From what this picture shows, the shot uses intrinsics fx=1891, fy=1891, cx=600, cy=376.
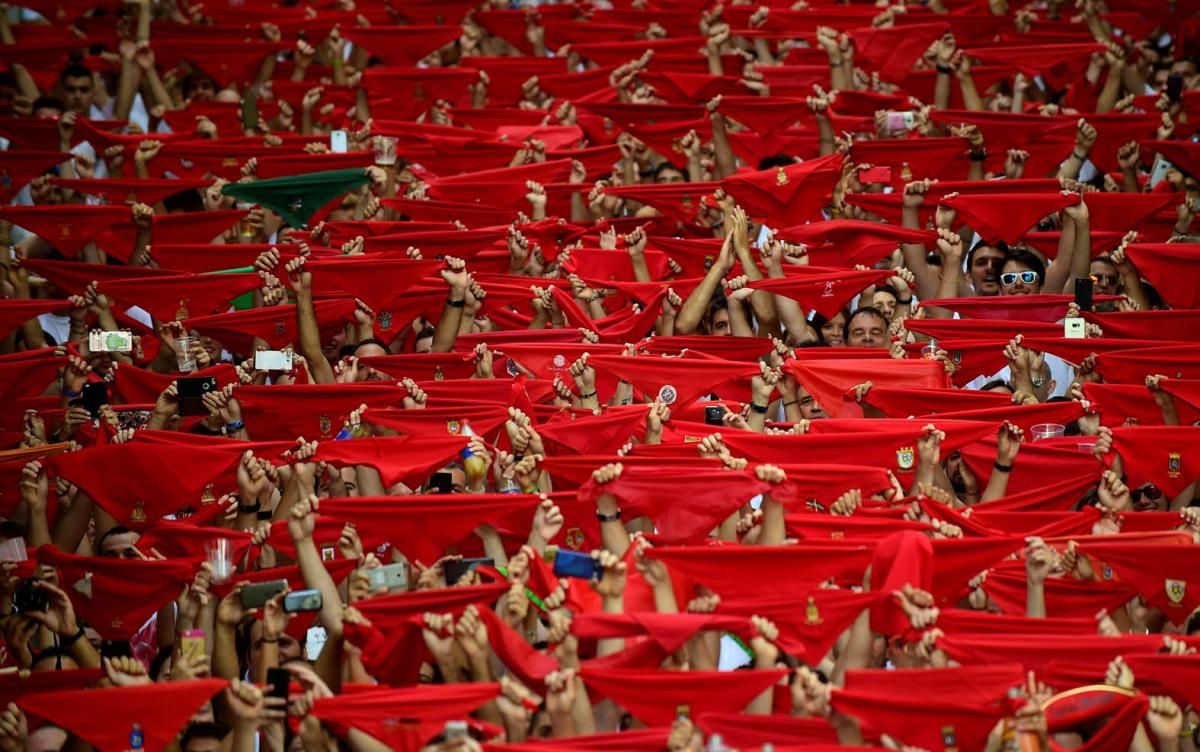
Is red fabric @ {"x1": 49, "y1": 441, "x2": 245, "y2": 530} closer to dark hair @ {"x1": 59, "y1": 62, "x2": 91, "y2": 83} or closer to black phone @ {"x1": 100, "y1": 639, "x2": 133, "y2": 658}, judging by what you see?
black phone @ {"x1": 100, "y1": 639, "x2": 133, "y2": 658}

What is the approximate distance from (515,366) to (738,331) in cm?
128

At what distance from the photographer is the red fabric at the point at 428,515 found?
8.23m

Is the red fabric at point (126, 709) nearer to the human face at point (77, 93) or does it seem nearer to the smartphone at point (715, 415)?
the smartphone at point (715, 415)

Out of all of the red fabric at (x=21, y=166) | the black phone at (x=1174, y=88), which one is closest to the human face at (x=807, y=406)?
the black phone at (x=1174, y=88)

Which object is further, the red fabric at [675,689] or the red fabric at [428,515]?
the red fabric at [428,515]

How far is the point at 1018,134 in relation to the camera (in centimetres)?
1219

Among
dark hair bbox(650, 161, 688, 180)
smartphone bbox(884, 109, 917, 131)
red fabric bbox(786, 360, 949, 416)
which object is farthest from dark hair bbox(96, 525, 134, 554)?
smartphone bbox(884, 109, 917, 131)

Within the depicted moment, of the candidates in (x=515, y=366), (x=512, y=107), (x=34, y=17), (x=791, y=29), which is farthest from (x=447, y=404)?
(x=34, y=17)

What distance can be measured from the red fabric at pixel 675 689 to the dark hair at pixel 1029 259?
441 cm

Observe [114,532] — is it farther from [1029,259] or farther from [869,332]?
[1029,259]

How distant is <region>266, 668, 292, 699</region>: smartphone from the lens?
719cm

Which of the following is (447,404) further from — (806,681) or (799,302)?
(806,681)

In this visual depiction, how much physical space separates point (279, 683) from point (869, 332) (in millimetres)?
4433

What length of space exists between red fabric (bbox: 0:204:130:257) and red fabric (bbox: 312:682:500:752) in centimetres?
546
